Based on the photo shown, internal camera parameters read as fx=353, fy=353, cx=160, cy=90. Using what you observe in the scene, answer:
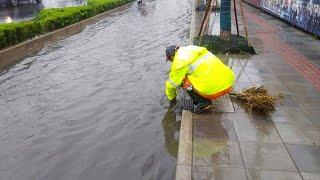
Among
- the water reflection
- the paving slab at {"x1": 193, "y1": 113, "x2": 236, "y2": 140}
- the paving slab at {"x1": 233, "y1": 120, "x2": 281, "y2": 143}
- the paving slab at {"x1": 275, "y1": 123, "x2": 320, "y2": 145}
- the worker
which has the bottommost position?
the water reflection

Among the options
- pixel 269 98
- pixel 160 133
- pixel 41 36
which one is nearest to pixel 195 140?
pixel 160 133

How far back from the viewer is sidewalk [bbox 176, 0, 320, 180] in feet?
15.7

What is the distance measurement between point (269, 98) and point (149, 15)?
1851 centimetres

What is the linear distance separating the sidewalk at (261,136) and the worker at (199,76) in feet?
1.23

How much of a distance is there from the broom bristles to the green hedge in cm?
902

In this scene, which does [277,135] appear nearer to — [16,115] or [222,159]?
[222,159]

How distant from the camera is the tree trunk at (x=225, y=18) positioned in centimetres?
1173

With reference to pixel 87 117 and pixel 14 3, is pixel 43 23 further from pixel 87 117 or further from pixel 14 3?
pixel 14 3

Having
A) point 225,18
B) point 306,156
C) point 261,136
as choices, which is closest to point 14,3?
point 225,18

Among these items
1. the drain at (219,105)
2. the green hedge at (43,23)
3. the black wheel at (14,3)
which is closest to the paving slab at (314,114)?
the drain at (219,105)

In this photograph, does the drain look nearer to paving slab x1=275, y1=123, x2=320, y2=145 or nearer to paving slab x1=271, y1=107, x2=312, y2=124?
paving slab x1=271, y1=107, x2=312, y2=124

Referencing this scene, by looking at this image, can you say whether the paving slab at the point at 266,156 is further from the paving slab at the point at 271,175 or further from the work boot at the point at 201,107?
the work boot at the point at 201,107

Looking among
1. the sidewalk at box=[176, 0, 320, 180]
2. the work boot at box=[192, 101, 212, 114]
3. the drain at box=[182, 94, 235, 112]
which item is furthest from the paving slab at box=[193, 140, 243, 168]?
the drain at box=[182, 94, 235, 112]

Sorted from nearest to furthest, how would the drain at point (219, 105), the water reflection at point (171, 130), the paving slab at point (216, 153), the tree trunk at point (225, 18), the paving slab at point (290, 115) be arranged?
1. the paving slab at point (216, 153)
2. the water reflection at point (171, 130)
3. the paving slab at point (290, 115)
4. the drain at point (219, 105)
5. the tree trunk at point (225, 18)
